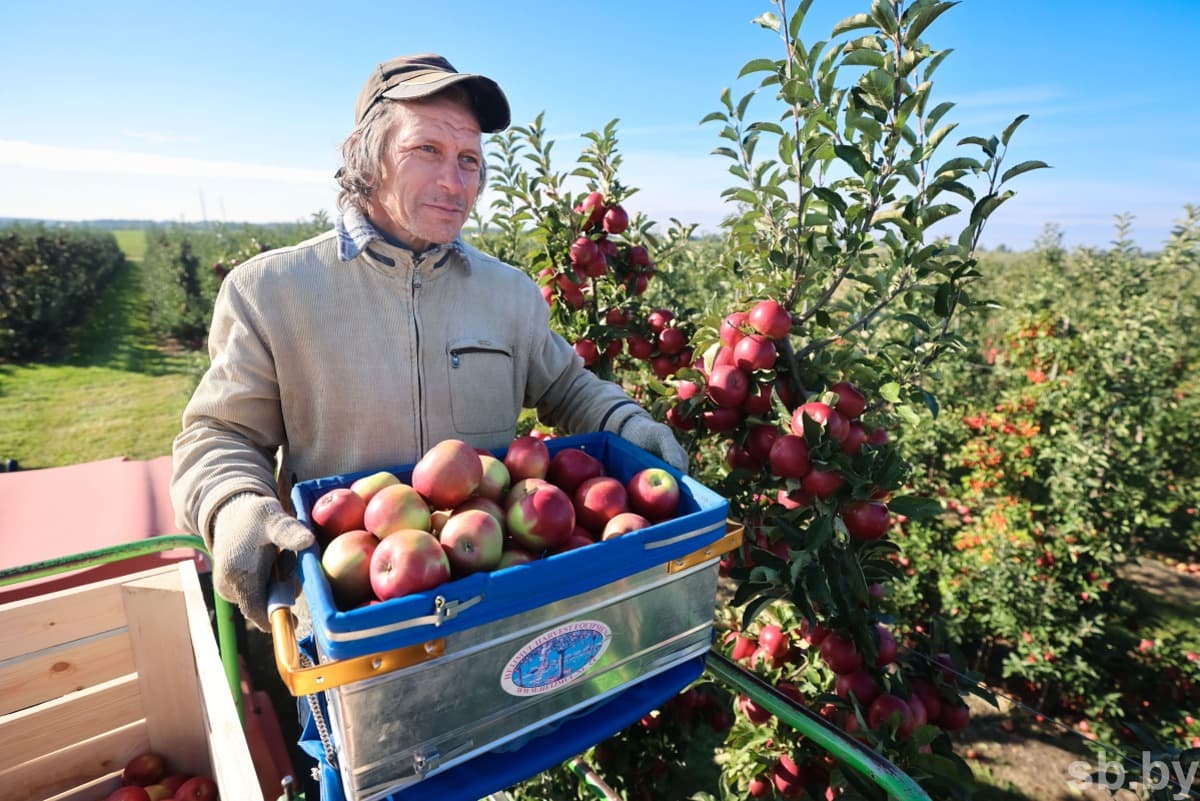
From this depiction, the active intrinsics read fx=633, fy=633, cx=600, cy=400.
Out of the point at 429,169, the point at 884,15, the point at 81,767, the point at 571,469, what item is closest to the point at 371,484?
the point at 571,469

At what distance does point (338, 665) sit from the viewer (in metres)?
0.83

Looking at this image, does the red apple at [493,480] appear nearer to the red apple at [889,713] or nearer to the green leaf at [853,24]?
the red apple at [889,713]

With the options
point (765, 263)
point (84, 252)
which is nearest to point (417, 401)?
point (765, 263)

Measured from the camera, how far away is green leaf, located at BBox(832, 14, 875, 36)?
149 cm

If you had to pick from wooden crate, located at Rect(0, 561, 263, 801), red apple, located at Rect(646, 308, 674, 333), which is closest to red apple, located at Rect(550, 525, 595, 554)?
wooden crate, located at Rect(0, 561, 263, 801)

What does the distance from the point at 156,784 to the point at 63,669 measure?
1.59 feet

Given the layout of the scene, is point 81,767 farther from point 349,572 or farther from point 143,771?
point 349,572

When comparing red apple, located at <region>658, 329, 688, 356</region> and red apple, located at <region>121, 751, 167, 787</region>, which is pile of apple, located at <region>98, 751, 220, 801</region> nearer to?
red apple, located at <region>121, 751, 167, 787</region>

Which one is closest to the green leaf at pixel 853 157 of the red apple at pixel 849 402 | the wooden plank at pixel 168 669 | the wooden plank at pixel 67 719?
the red apple at pixel 849 402

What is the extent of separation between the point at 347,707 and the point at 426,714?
13 cm

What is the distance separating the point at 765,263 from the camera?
192 cm

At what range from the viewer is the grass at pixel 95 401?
8.71 metres

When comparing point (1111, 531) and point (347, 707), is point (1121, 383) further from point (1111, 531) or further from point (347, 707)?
point (347, 707)

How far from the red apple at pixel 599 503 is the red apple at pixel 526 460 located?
0.13 m
